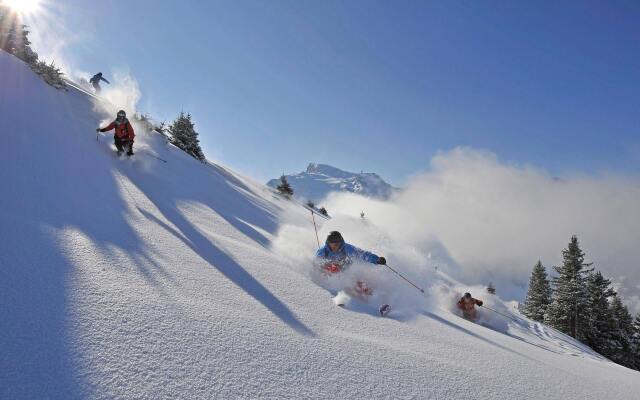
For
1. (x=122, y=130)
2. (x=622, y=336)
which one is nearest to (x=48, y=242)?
(x=122, y=130)

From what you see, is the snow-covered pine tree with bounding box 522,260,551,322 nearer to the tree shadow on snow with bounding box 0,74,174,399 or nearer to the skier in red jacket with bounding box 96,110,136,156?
the skier in red jacket with bounding box 96,110,136,156

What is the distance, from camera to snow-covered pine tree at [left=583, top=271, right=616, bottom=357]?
3094 cm

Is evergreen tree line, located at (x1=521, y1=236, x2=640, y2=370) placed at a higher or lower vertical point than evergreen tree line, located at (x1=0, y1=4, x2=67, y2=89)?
higher

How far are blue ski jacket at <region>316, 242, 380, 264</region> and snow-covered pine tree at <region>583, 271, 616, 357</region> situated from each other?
109ft

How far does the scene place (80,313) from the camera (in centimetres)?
266

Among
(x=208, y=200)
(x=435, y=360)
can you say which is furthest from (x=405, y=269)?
(x=435, y=360)

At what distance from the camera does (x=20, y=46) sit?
1577 centimetres

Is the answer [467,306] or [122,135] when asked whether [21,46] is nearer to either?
[122,135]

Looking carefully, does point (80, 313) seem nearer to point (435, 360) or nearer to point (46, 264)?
point (46, 264)

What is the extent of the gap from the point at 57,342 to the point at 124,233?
295 cm

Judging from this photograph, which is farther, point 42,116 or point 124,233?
point 42,116

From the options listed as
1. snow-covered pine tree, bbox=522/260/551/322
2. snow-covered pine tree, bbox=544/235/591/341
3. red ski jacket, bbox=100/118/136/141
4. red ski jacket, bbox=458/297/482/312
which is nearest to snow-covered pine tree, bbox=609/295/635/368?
snow-covered pine tree, bbox=544/235/591/341

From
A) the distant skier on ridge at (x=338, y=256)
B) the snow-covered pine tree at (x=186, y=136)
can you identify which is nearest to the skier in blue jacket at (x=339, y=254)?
the distant skier on ridge at (x=338, y=256)

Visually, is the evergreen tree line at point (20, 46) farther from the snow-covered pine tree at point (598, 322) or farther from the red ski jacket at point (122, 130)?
the snow-covered pine tree at point (598, 322)
